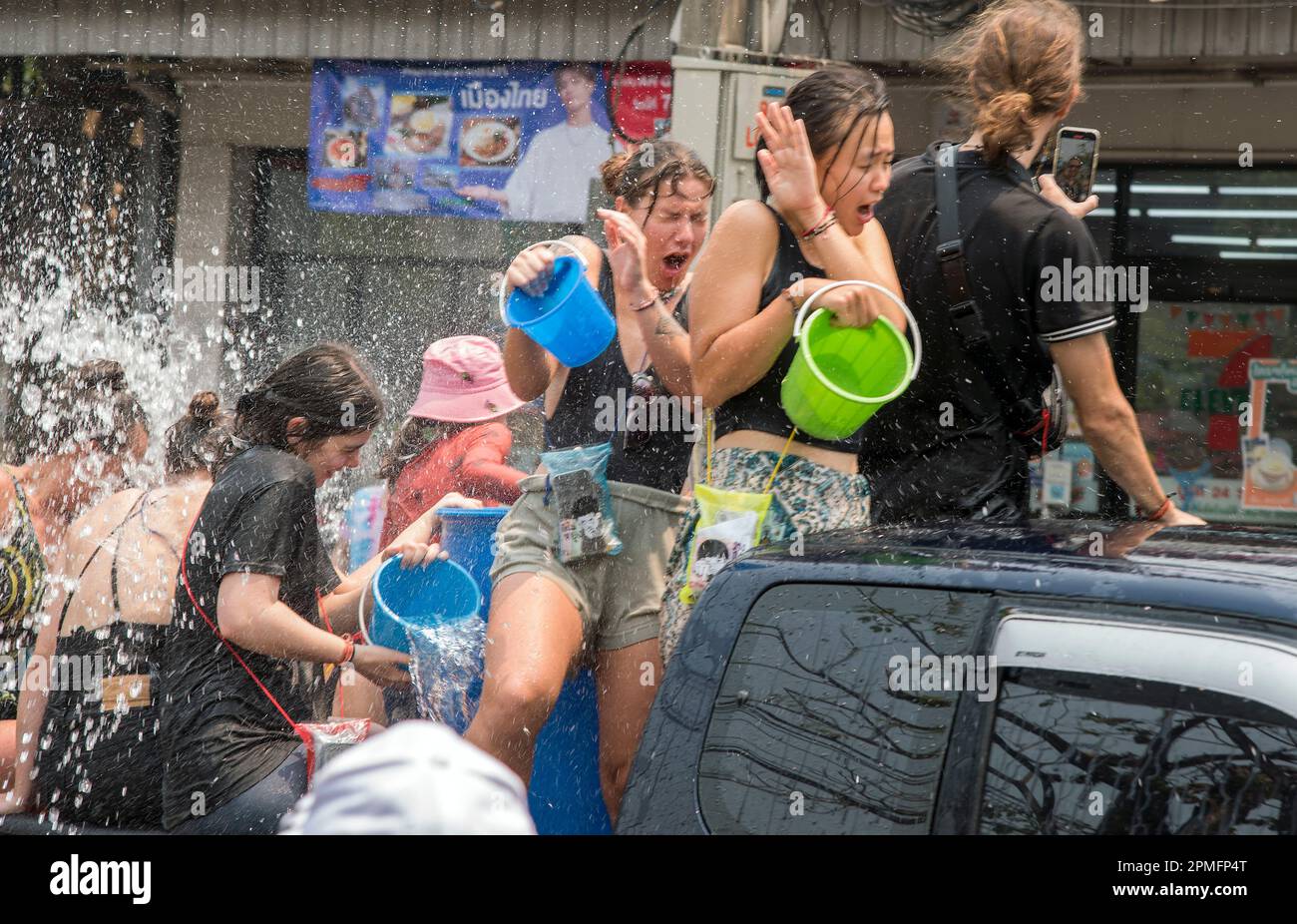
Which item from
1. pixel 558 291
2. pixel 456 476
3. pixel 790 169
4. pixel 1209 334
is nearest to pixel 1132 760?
pixel 790 169

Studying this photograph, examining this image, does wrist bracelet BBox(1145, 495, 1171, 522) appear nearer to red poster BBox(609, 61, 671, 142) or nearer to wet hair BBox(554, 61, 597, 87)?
red poster BBox(609, 61, 671, 142)

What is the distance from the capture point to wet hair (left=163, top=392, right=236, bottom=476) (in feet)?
13.3

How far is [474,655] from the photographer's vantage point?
346 cm

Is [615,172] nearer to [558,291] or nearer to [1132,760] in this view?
[558,291]

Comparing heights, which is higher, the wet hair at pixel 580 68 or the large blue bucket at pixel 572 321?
the wet hair at pixel 580 68

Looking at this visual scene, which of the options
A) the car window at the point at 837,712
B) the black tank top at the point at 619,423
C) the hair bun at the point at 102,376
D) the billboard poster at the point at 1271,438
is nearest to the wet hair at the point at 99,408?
the hair bun at the point at 102,376

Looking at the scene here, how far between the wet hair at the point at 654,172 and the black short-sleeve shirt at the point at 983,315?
67 centimetres

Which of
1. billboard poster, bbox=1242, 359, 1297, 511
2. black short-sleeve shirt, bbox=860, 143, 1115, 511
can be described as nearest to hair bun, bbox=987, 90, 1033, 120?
black short-sleeve shirt, bbox=860, 143, 1115, 511

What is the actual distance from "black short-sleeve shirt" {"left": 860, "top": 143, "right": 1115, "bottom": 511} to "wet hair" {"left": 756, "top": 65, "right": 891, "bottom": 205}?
25 cm

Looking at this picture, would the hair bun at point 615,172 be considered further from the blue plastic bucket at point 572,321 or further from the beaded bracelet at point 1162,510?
the beaded bracelet at point 1162,510

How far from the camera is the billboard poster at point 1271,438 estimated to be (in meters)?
7.76

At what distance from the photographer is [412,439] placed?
16.0 feet

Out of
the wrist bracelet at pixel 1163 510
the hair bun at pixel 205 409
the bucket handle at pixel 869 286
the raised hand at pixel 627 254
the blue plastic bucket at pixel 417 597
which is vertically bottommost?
the blue plastic bucket at pixel 417 597

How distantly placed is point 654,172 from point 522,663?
1.33 m
